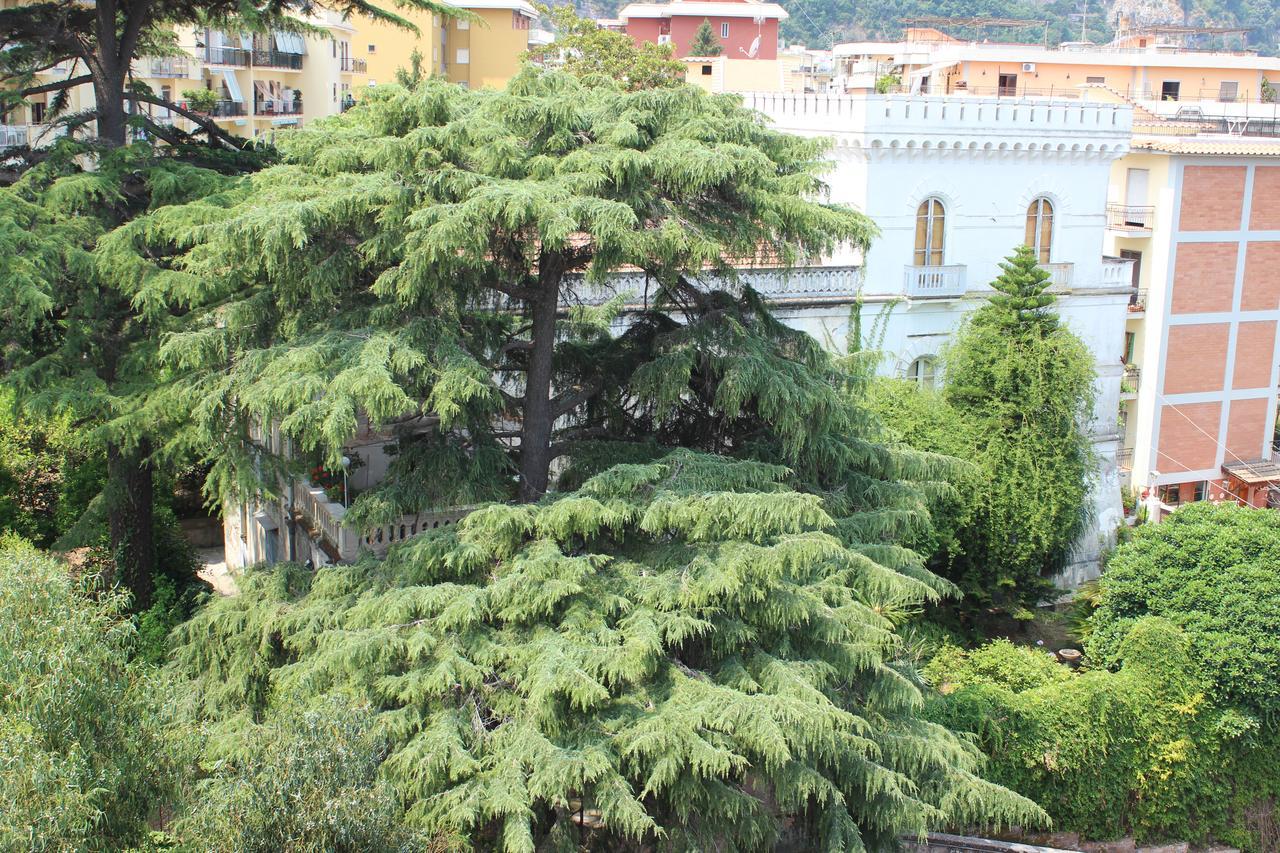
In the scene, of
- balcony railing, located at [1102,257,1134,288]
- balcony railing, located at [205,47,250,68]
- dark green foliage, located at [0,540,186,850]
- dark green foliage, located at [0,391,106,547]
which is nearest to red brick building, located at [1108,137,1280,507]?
balcony railing, located at [1102,257,1134,288]

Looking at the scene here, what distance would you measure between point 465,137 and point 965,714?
414 inches

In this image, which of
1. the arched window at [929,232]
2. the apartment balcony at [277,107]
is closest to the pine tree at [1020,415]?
the arched window at [929,232]

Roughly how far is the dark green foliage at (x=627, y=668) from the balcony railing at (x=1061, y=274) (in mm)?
15716

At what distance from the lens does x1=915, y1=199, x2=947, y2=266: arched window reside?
84.6 ft

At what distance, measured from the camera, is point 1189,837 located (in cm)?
1888

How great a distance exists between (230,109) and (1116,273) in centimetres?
2898

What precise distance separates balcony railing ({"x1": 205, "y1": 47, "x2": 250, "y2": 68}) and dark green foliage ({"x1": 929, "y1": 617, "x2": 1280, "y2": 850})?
32897 millimetres

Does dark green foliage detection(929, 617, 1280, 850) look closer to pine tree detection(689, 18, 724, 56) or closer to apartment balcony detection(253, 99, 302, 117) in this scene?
apartment balcony detection(253, 99, 302, 117)

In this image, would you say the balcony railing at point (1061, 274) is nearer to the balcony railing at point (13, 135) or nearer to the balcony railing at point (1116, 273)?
the balcony railing at point (1116, 273)

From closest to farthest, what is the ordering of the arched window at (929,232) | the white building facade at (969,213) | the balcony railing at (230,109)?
the white building facade at (969,213) < the arched window at (929,232) < the balcony railing at (230,109)

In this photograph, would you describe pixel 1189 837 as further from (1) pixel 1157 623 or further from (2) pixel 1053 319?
(2) pixel 1053 319

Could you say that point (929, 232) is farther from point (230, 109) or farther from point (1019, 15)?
point (1019, 15)

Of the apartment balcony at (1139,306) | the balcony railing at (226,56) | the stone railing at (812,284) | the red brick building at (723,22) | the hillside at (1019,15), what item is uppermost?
the hillside at (1019,15)

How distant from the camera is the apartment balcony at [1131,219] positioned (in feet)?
104
